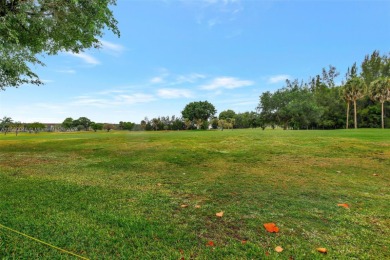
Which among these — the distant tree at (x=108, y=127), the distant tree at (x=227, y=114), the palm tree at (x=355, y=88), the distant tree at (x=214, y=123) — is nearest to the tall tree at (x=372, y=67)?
the palm tree at (x=355, y=88)

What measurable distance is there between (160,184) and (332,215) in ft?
10.5

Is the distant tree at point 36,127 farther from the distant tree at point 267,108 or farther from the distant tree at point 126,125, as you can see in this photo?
the distant tree at point 267,108

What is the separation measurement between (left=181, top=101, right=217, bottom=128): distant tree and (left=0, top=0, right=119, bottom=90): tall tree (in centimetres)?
7073

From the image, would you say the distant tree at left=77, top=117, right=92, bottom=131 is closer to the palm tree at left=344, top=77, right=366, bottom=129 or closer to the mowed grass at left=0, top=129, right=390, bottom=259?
the palm tree at left=344, top=77, right=366, bottom=129

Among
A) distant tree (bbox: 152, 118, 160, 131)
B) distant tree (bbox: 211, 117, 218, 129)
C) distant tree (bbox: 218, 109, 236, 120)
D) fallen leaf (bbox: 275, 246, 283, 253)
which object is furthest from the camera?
distant tree (bbox: 218, 109, 236, 120)

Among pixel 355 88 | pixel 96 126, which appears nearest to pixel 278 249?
pixel 355 88

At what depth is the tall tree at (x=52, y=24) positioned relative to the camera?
7073mm

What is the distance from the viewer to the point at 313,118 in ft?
178

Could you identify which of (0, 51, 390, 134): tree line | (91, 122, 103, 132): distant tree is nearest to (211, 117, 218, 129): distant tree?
(0, 51, 390, 134): tree line

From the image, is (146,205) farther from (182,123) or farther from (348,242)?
(182,123)

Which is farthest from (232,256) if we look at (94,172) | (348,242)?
(94,172)

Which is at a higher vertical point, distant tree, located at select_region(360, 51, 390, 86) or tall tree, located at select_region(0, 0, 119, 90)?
distant tree, located at select_region(360, 51, 390, 86)

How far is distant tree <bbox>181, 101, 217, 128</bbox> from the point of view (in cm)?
8094

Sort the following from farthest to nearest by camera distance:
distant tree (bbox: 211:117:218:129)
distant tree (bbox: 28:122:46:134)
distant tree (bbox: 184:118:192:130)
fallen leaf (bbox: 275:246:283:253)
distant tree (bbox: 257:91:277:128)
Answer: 1. distant tree (bbox: 211:117:218:129)
2. distant tree (bbox: 184:118:192:130)
3. distant tree (bbox: 28:122:46:134)
4. distant tree (bbox: 257:91:277:128)
5. fallen leaf (bbox: 275:246:283:253)
